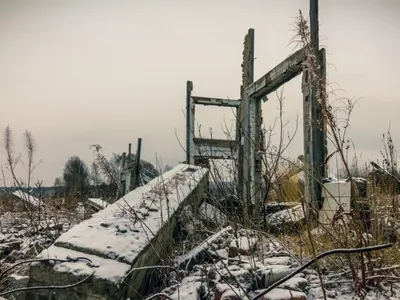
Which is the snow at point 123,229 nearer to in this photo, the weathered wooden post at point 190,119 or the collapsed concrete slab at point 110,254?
the collapsed concrete slab at point 110,254

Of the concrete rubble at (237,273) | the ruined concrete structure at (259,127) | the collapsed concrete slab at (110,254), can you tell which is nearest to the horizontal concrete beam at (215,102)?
the ruined concrete structure at (259,127)

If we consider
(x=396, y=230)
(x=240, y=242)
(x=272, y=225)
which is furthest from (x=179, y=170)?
(x=396, y=230)

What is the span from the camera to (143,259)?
2.67m

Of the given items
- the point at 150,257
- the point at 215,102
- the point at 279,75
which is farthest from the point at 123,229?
the point at 215,102

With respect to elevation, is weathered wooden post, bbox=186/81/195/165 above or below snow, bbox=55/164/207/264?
above

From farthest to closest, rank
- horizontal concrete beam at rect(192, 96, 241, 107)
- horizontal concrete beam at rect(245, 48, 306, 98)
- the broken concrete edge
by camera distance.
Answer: horizontal concrete beam at rect(192, 96, 241, 107), horizontal concrete beam at rect(245, 48, 306, 98), the broken concrete edge

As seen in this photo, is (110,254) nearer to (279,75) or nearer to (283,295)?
(283,295)

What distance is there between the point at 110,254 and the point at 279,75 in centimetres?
332

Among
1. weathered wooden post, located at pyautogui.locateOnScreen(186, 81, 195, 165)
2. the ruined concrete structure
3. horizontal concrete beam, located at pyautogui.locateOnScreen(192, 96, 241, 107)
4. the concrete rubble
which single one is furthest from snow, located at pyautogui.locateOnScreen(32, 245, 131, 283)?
horizontal concrete beam, located at pyautogui.locateOnScreen(192, 96, 241, 107)

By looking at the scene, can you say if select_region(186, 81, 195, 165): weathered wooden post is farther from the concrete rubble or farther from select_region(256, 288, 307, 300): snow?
select_region(256, 288, 307, 300): snow

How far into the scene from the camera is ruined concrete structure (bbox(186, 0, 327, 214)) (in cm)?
363

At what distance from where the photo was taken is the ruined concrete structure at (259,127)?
11.9 ft

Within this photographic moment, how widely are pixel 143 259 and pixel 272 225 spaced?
5.13ft

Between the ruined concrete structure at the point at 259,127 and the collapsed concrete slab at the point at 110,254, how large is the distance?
71cm
